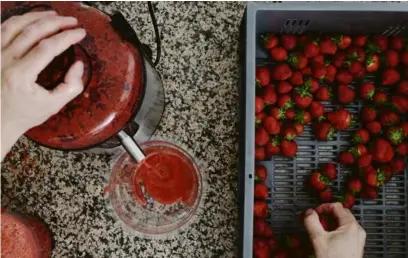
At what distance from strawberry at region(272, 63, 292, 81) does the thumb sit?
0.40 m

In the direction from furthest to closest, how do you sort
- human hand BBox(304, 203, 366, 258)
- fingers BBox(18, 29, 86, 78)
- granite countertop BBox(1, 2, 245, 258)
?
granite countertop BBox(1, 2, 245, 258)
human hand BBox(304, 203, 366, 258)
fingers BBox(18, 29, 86, 78)

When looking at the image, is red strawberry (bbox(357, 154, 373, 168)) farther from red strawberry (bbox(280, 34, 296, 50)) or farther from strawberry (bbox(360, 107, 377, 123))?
red strawberry (bbox(280, 34, 296, 50))

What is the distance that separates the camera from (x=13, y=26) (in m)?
0.65

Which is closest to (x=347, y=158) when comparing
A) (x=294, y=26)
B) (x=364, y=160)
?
(x=364, y=160)

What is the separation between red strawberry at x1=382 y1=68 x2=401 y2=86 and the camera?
0.96 m

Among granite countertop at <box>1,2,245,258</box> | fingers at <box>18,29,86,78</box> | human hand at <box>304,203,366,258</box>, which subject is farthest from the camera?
granite countertop at <box>1,2,245,258</box>

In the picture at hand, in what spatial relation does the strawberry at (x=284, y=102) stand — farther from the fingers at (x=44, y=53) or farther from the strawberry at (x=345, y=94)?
the fingers at (x=44, y=53)

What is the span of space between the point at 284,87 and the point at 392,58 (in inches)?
7.1

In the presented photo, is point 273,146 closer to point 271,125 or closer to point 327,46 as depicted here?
point 271,125

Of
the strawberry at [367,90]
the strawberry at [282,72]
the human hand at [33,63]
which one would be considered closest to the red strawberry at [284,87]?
the strawberry at [282,72]

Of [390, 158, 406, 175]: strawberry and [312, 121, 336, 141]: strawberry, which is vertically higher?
[312, 121, 336, 141]: strawberry

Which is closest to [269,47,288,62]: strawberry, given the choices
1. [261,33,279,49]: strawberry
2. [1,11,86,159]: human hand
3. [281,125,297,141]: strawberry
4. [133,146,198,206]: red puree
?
[261,33,279,49]: strawberry

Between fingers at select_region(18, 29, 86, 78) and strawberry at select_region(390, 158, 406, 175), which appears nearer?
fingers at select_region(18, 29, 86, 78)

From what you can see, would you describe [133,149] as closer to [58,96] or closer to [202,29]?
[58,96]
